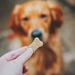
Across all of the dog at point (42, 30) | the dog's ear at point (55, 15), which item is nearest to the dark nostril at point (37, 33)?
the dog at point (42, 30)

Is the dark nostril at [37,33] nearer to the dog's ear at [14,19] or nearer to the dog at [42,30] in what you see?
the dog at [42,30]

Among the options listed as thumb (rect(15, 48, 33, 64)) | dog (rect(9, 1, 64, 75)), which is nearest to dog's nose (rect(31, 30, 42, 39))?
dog (rect(9, 1, 64, 75))

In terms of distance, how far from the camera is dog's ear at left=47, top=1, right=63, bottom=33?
45.5 inches

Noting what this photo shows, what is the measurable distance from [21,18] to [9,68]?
0.73 meters

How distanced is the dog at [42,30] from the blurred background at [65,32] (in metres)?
0.05

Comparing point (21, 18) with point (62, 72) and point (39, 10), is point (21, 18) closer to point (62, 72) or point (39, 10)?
point (39, 10)

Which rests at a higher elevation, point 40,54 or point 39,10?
point 39,10

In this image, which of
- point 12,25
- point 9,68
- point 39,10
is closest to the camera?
point 9,68

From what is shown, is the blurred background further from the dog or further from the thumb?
the thumb

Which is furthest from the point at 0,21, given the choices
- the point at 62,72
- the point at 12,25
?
the point at 62,72

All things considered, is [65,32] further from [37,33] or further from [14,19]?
[14,19]

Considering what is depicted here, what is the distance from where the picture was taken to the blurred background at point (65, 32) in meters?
1.24

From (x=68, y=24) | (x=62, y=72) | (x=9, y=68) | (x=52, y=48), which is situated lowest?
(x=62, y=72)

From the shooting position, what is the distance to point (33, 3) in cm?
117
